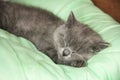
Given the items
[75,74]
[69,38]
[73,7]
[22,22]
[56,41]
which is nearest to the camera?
[75,74]

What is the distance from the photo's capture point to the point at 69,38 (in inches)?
54.1

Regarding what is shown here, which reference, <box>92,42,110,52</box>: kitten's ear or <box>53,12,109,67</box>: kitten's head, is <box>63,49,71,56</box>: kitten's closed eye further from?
<box>92,42,110,52</box>: kitten's ear

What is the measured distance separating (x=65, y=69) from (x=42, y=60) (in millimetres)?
132

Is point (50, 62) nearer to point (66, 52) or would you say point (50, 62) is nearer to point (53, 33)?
point (66, 52)

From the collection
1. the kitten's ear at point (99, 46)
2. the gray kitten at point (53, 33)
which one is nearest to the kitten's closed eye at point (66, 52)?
the gray kitten at point (53, 33)

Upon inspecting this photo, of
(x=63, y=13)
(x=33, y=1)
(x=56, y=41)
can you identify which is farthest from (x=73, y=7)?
(x=56, y=41)

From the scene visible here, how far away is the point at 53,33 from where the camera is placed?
1581 mm

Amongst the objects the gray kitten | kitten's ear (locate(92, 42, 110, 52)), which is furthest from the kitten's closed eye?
kitten's ear (locate(92, 42, 110, 52))

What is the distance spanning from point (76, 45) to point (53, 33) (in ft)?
0.87

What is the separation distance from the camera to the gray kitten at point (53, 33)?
1.37m

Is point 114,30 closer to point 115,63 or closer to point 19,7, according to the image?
point 115,63

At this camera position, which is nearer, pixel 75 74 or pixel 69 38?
pixel 75 74

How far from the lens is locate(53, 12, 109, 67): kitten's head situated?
1360 mm

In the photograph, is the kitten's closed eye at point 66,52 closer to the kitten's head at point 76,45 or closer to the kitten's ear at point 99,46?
the kitten's head at point 76,45
